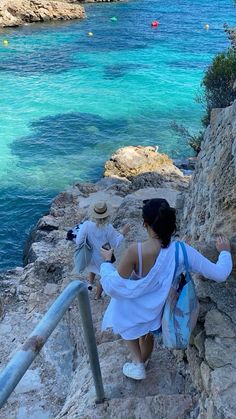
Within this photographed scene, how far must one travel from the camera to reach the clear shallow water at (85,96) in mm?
20453

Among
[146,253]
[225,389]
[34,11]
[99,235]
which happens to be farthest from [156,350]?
[34,11]

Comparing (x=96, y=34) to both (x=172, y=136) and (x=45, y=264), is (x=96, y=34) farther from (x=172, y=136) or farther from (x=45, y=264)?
(x=45, y=264)

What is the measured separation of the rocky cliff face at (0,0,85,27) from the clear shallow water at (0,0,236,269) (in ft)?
5.04

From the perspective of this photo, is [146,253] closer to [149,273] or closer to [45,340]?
[149,273]

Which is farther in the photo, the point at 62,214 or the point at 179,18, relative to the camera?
the point at 179,18

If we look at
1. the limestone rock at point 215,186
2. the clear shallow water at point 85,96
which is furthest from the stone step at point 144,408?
the clear shallow water at point 85,96

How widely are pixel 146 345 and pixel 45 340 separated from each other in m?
1.90

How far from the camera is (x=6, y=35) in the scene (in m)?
43.7

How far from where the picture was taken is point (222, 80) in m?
20.9

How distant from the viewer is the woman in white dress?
392cm

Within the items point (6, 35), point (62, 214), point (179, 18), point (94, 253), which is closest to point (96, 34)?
point (6, 35)

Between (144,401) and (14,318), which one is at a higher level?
(144,401)

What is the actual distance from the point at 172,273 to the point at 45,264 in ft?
23.1

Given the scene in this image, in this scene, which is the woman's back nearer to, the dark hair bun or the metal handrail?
the dark hair bun
